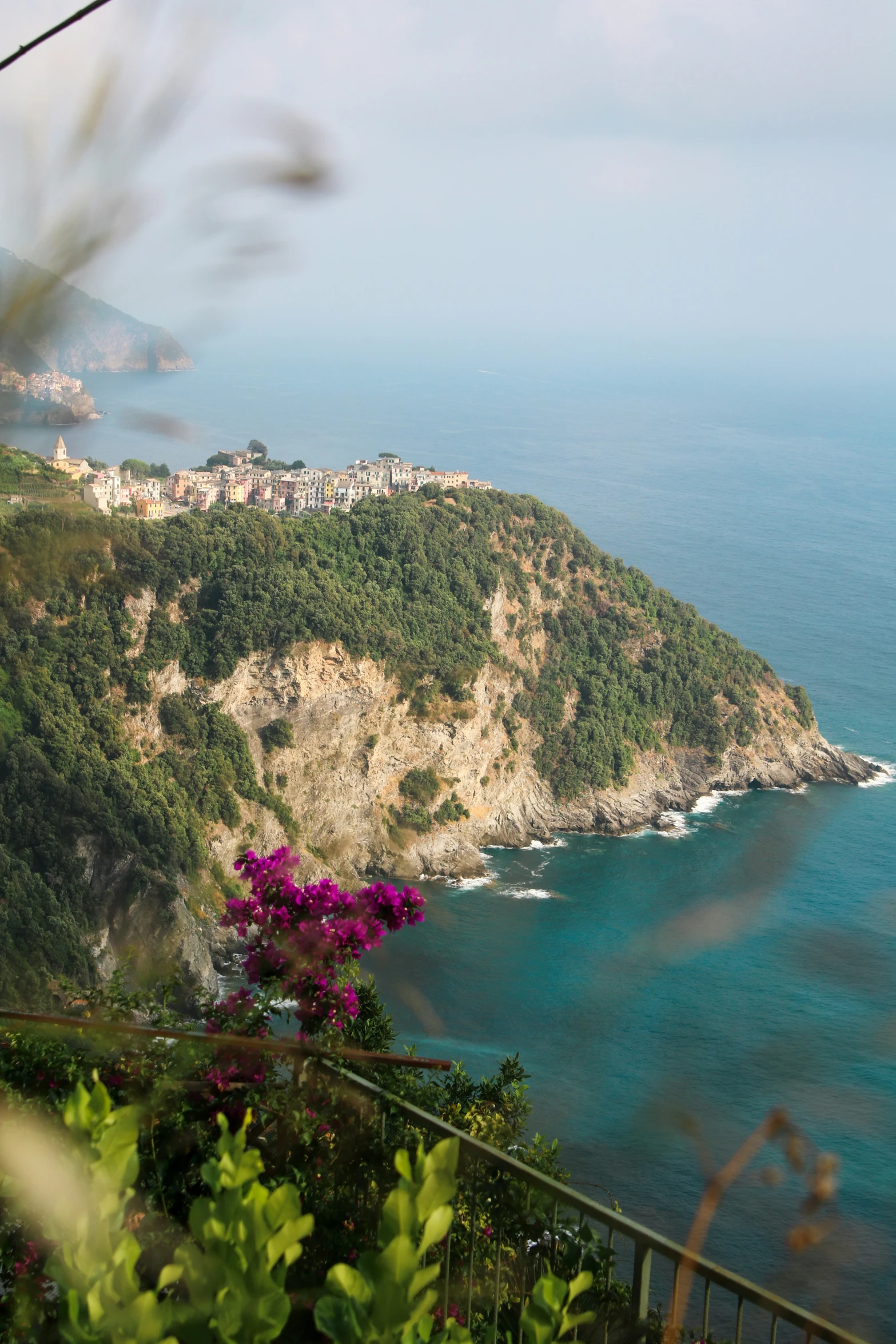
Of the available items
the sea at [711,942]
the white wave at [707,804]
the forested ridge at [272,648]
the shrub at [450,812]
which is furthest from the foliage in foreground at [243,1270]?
the white wave at [707,804]

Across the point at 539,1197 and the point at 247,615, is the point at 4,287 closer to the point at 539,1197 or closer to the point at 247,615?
the point at 539,1197

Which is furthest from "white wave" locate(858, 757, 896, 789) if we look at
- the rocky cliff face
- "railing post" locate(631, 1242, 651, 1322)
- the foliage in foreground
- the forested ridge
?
the foliage in foreground

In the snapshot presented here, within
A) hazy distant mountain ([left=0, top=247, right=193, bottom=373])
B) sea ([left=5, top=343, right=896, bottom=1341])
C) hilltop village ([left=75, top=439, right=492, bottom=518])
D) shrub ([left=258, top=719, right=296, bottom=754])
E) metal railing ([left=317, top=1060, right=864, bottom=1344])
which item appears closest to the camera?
hazy distant mountain ([left=0, top=247, right=193, bottom=373])

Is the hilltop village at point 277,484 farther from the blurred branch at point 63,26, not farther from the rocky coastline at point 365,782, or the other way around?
the blurred branch at point 63,26

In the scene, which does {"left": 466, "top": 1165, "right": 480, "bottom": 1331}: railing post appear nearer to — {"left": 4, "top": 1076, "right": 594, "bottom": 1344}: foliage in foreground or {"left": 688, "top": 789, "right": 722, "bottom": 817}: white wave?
{"left": 4, "top": 1076, "right": 594, "bottom": 1344}: foliage in foreground

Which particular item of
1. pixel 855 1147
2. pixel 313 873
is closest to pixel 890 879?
pixel 855 1147

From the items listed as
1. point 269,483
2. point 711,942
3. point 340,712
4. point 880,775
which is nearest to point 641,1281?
point 711,942

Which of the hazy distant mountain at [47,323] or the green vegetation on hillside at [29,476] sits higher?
the hazy distant mountain at [47,323]
